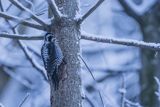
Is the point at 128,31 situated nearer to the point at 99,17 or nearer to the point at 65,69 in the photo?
the point at 99,17

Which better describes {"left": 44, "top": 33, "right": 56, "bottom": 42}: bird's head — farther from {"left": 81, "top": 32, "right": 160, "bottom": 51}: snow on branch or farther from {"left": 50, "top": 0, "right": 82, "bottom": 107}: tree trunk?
{"left": 81, "top": 32, "right": 160, "bottom": 51}: snow on branch

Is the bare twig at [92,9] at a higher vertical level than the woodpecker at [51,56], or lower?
higher

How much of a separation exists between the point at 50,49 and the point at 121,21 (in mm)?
7291

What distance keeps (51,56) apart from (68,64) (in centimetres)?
10

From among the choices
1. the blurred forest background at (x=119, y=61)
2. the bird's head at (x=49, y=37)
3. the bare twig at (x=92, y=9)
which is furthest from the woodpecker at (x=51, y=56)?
the blurred forest background at (x=119, y=61)

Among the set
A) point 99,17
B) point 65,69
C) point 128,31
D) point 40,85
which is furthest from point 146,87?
point 65,69

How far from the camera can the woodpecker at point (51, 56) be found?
2.95 meters

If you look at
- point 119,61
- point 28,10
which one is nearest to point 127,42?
point 28,10

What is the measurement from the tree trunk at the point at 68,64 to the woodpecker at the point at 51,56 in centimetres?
3

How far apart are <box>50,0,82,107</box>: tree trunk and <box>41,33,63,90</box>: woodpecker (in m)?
0.03

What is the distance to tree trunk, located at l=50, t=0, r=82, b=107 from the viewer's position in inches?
117

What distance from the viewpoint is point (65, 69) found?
299cm

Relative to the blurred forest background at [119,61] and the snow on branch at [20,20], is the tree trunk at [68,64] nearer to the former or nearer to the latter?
the snow on branch at [20,20]

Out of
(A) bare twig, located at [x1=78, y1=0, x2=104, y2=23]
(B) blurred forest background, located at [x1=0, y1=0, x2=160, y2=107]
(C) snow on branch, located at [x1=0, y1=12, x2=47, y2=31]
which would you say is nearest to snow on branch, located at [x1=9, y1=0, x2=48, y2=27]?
(C) snow on branch, located at [x1=0, y1=12, x2=47, y2=31]
